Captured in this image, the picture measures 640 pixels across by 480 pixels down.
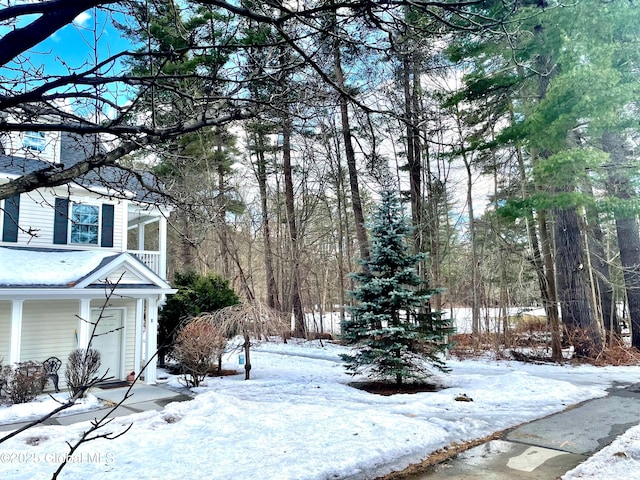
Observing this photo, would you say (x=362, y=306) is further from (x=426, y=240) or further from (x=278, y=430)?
(x=426, y=240)

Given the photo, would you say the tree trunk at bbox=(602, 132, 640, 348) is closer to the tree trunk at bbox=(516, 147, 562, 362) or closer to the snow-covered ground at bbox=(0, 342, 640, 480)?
the tree trunk at bbox=(516, 147, 562, 362)

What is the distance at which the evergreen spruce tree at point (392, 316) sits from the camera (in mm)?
9070

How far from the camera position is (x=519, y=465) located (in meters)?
4.79

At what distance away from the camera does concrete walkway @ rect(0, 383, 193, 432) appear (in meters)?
7.01

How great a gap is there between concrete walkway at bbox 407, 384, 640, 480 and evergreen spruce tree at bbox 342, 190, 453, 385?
2896mm

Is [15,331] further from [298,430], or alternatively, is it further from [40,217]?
[298,430]

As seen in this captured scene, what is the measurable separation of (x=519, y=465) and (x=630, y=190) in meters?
10.5

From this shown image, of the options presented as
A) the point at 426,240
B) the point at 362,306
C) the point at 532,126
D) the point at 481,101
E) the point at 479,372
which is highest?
the point at 481,101

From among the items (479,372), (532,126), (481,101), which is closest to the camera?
(532,126)

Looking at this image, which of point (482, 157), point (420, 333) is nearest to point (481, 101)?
point (482, 157)

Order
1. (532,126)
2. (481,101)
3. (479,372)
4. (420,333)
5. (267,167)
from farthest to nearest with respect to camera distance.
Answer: (267,167)
(481,101)
(479,372)
(532,126)
(420,333)

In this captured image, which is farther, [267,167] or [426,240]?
[267,167]

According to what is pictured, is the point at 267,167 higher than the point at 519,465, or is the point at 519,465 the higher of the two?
the point at 267,167

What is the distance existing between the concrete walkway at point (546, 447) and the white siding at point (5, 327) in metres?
9.62
